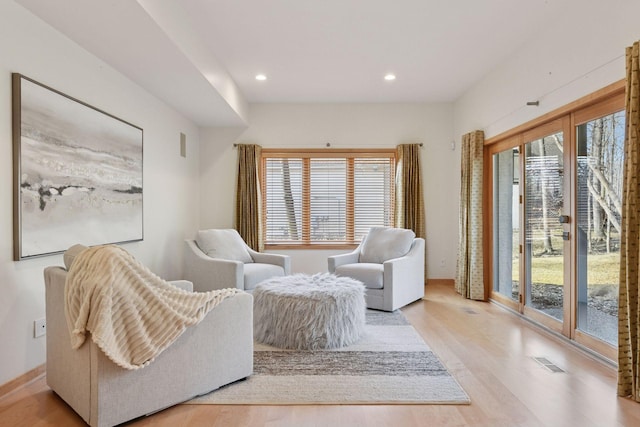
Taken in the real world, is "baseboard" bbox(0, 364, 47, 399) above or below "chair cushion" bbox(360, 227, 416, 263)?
below

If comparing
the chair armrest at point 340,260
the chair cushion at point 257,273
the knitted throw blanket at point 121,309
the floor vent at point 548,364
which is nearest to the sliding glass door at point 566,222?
the floor vent at point 548,364

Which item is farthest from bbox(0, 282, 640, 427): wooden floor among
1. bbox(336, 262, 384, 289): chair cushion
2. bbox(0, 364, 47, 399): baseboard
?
bbox(336, 262, 384, 289): chair cushion

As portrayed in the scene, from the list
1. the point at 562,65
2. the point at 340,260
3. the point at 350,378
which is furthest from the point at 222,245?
the point at 562,65

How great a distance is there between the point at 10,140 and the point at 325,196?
4.09 meters

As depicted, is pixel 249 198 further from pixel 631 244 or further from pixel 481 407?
pixel 631 244

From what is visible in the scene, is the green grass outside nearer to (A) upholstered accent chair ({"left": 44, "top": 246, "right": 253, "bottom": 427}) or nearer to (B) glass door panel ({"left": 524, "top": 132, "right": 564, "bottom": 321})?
(B) glass door panel ({"left": 524, "top": 132, "right": 564, "bottom": 321})

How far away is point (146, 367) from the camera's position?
197 cm

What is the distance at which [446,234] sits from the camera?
583cm

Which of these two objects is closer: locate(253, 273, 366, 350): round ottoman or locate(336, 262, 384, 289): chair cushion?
locate(253, 273, 366, 350): round ottoman

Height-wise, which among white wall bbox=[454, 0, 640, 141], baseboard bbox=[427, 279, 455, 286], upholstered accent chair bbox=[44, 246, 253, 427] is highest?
white wall bbox=[454, 0, 640, 141]

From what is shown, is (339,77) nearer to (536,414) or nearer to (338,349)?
(338,349)

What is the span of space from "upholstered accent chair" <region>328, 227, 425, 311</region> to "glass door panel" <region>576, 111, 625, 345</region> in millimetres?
1677

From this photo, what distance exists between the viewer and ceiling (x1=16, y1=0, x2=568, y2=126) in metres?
2.71

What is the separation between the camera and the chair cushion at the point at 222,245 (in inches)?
180
